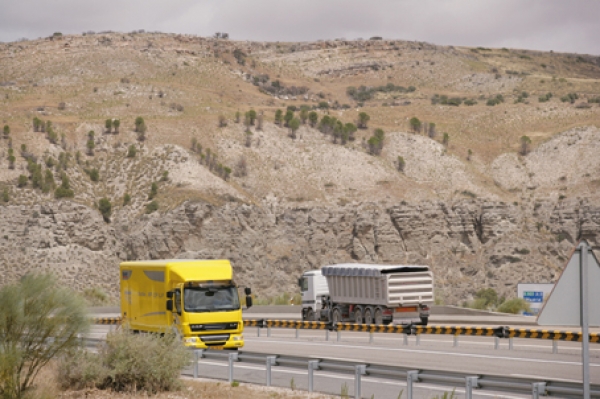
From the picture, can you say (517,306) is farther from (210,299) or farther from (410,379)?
(410,379)

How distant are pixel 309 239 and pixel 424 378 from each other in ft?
179

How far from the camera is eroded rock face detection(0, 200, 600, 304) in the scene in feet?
215

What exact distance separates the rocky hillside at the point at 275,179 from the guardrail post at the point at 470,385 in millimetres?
49686

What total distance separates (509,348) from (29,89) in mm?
79661

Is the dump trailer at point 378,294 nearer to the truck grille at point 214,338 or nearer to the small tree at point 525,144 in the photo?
the truck grille at point 214,338

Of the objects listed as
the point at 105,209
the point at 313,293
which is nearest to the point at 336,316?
the point at 313,293

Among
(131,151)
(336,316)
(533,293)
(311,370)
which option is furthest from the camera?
(131,151)

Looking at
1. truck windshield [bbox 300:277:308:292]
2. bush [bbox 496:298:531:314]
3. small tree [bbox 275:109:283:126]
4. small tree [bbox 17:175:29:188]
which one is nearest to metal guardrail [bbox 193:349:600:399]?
truck windshield [bbox 300:277:308:292]

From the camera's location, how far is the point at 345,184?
77625 millimetres

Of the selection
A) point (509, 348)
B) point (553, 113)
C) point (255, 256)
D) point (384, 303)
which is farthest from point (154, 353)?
point (553, 113)

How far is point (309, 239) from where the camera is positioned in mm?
70688

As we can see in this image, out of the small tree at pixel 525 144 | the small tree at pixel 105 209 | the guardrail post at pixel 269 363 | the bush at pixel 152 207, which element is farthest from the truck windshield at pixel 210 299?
the small tree at pixel 525 144

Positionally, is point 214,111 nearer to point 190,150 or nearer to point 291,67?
point 190,150

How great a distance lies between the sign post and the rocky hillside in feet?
181
